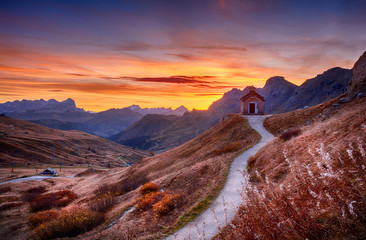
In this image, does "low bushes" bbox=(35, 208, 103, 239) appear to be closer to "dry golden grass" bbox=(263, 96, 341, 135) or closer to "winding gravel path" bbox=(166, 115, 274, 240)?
"winding gravel path" bbox=(166, 115, 274, 240)

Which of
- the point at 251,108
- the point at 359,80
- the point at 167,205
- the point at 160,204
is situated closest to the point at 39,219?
the point at 160,204

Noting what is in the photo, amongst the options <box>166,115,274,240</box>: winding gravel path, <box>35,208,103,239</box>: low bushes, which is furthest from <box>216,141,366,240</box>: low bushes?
<box>35,208,103,239</box>: low bushes

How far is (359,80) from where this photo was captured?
21344mm

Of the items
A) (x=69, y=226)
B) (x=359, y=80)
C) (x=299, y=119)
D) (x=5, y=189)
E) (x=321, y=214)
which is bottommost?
(x=5, y=189)

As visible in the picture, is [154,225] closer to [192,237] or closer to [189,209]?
[189,209]

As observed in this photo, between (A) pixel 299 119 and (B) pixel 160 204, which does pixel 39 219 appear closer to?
(B) pixel 160 204

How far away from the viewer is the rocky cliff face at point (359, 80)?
21.0 m

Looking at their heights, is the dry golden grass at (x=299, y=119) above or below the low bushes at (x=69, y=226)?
above

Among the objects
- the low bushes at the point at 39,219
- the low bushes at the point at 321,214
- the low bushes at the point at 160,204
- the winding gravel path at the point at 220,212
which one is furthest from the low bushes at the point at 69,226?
the low bushes at the point at 321,214

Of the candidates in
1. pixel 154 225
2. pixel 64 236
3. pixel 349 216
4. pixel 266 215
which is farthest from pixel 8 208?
pixel 349 216

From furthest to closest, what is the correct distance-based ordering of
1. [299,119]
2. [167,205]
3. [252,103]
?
1. [252,103]
2. [299,119]
3. [167,205]

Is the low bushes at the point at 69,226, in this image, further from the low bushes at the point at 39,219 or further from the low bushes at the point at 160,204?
the low bushes at the point at 160,204

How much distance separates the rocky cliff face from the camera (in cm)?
2102

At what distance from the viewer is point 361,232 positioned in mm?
3250
